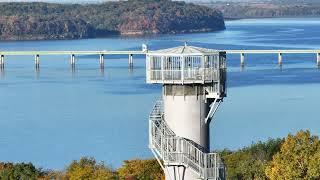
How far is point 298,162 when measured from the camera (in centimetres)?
1312

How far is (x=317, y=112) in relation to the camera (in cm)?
4259

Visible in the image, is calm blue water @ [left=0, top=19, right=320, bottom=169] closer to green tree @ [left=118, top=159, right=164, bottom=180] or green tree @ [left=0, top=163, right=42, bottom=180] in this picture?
green tree @ [left=118, top=159, right=164, bottom=180]

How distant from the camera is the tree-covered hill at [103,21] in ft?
541

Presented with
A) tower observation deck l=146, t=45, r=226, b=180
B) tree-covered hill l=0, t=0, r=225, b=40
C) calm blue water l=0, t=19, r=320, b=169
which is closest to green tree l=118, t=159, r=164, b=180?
calm blue water l=0, t=19, r=320, b=169

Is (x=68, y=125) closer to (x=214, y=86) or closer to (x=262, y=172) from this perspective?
(x=262, y=172)

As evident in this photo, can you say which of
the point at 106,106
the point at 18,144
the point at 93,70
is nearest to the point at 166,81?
the point at 18,144

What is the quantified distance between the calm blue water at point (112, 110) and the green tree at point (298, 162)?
14.6m

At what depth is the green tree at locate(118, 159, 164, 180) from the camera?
776 inches

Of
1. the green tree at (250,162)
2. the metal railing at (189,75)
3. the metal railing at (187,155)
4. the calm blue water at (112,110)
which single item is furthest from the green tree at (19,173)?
the metal railing at (189,75)

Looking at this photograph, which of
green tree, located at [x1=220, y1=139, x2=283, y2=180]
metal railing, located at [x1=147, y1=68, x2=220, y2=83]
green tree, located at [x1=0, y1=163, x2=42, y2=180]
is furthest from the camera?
green tree, located at [x1=0, y1=163, x2=42, y2=180]

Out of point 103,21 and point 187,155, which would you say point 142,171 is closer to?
point 187,155

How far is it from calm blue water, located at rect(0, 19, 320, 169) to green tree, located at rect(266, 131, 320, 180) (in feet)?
47.8

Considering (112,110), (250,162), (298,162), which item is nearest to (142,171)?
(250,162)

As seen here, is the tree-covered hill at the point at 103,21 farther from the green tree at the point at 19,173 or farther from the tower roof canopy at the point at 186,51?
the tower roof canopy at the point at 186,51
